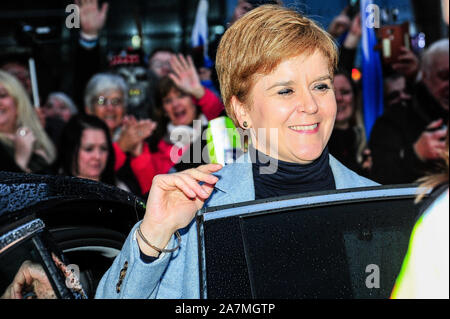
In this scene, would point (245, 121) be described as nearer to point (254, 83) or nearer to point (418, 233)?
point (254, 83)

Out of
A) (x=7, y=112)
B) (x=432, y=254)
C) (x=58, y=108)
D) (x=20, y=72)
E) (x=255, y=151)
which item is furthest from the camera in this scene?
(x=58, y=108)

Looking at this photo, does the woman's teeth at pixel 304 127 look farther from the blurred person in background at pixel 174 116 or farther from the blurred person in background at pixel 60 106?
the blurred person in background at pixel 60 106

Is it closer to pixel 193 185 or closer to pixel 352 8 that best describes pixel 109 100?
pixel 352 8

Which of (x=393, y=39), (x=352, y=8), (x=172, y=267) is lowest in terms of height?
(x=172, y=267)

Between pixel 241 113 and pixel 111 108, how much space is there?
3.93 meters

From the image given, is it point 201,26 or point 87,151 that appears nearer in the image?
point 87,151

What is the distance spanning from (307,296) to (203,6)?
17.0 ft

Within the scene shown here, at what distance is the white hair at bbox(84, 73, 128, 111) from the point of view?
6109 mm

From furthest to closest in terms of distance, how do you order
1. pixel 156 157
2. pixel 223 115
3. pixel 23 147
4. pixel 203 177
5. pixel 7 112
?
pixel 156 157
pixel 7 112
pixel 23 147
pixel 223 115
pixel 203 177

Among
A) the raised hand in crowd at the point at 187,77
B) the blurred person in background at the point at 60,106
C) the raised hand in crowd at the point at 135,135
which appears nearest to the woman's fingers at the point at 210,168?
the raised hand in crowd at the point at 187,77

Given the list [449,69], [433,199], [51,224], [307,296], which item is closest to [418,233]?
[433,199]

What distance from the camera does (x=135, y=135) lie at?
5703 mm

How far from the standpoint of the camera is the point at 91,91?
612 centimetres

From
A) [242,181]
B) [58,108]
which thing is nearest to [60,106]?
[58,108]
